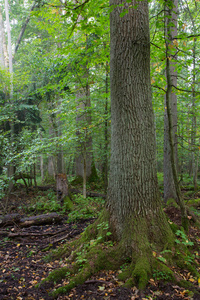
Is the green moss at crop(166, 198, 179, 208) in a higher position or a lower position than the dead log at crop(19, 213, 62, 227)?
higher

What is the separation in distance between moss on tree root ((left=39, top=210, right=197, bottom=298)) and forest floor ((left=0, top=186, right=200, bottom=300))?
101mm

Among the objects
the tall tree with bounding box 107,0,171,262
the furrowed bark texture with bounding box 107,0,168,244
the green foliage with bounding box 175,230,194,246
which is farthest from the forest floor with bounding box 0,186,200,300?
the furrowed bark texture with bounding box 107,0,168,244

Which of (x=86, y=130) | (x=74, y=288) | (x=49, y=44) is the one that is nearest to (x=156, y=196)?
(x=74, y=288)

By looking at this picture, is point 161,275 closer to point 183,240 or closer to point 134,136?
point 183,240

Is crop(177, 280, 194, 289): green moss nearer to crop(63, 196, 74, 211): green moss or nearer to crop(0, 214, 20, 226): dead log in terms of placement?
crop(0, 214, 20, 226): dead log

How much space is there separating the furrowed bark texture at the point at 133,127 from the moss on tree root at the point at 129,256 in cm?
16

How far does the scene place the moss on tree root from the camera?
2766 mm

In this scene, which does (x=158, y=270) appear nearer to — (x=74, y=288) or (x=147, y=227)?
(x=147, y=227)

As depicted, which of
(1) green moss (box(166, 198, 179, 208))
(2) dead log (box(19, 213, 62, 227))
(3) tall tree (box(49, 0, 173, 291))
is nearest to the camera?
(3) tall tree (box(49, 0, 173, 291))

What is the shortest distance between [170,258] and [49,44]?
17.1 metres

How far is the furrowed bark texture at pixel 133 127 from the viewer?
3.21m

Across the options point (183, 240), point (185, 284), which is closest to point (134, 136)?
point (183, 240)

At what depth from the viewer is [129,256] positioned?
10.0 ft

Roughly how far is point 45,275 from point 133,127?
2.97 metres
